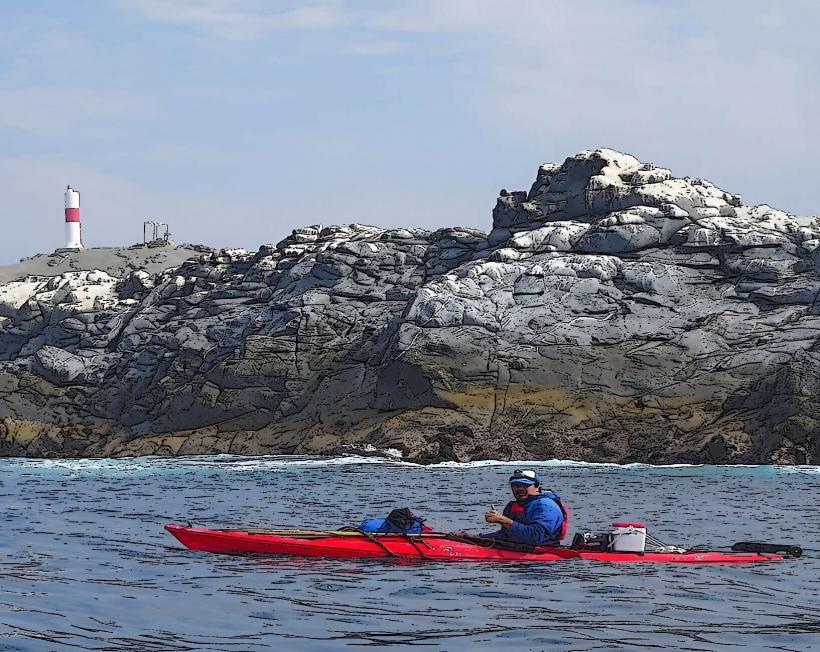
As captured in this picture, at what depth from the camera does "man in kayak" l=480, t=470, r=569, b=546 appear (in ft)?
63.0

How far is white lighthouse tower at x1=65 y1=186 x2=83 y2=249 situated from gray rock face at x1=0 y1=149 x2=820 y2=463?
32081 mm

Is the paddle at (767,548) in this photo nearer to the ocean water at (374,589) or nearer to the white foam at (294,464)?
the ocean water at (374,589)

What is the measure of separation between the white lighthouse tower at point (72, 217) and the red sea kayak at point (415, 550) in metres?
98.4

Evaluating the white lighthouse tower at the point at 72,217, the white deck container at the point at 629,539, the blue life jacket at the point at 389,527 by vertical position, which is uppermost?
the white lighthouse tower at the point at 72,217

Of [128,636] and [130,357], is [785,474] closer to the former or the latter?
[128,636]

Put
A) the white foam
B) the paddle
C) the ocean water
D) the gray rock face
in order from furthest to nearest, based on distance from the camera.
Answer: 1. the gray rock face
2. the white foam
3. the paddle
4. the ocean water

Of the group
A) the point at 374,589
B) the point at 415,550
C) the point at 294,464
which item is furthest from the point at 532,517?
the point at 294,464

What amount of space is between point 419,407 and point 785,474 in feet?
63.8

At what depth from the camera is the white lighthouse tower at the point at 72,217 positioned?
113000 mm

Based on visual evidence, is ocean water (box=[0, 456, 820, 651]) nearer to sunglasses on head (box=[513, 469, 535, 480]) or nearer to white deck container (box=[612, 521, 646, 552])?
white deck container (box=[612, 521, 646, 552])

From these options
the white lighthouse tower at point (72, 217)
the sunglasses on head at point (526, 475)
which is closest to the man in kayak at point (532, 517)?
the sunglasses on head at point (526, 475)

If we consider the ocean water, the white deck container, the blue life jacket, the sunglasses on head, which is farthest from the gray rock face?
the blue life jacket

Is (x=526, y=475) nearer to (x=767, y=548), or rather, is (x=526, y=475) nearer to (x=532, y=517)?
(x=532, y=517)

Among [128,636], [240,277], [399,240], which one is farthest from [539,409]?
[128,636]
